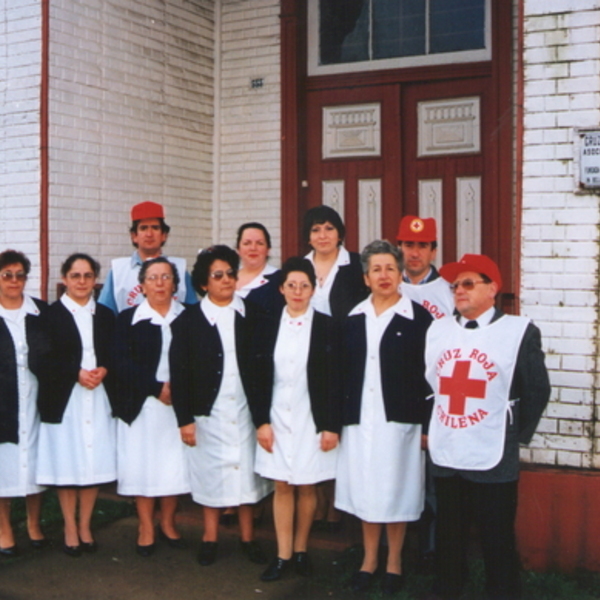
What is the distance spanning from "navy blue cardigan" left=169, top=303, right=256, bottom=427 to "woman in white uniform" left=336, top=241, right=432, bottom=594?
61 cm

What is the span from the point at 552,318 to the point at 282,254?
2.95m

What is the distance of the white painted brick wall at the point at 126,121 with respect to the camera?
6055mm

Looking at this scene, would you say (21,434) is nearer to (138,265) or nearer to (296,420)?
(138,265)

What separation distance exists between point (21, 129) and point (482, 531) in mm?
4304

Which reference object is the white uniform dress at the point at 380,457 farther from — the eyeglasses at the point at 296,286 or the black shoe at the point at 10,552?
the black shoe at the point at 10,552

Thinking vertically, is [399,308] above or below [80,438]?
above

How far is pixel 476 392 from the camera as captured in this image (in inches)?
145

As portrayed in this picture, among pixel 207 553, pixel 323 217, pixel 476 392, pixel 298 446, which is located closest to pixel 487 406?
pixel 476 392

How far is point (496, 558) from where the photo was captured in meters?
3.69

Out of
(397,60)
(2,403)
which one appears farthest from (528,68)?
(2,403)

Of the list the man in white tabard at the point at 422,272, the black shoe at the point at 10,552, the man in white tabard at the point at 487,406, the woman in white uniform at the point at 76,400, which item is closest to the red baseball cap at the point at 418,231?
the man in white tabard at the point at 422,272

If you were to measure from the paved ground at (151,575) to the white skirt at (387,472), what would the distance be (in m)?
0.51

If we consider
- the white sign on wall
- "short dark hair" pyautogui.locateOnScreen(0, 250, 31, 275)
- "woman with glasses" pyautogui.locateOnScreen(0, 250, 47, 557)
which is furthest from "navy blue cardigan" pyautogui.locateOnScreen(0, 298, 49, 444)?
the white sign on wall

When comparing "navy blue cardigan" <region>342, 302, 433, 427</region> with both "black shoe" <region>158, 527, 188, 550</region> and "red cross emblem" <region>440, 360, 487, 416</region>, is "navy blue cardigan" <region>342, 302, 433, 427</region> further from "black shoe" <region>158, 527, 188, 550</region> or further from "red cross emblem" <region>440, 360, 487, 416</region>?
"black shoe" <region>158, 527, 188, 550</region>
